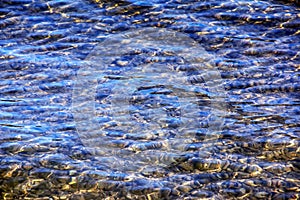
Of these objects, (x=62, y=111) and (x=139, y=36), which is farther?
(x=139, y=36)

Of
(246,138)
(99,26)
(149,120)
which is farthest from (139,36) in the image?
(246,138)

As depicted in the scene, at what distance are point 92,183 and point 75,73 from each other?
2.17 meters

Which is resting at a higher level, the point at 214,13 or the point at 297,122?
the point at 214,13

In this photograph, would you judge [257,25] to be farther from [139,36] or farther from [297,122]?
[297,122]

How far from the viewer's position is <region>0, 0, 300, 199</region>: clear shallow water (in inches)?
213

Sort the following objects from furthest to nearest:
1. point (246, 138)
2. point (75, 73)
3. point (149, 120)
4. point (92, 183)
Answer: point (75, 73) < point (149, 120) < point (246, 138) < point (92, 183)

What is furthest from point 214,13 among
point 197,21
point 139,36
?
point 139,36

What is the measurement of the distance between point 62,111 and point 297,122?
2.65 meters

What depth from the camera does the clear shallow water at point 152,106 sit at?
17.8 ft

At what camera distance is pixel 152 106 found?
670 cm

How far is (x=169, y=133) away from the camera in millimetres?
6227

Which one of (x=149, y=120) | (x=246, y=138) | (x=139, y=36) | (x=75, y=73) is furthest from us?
(x=139, y=36)

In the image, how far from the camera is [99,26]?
820 centimetres

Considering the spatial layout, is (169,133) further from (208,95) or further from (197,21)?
(197,21)
